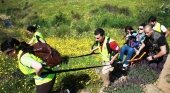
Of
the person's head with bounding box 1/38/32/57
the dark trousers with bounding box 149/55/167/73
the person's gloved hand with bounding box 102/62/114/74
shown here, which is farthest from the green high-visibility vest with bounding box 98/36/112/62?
the person's head with bounding box 1/38/32/57

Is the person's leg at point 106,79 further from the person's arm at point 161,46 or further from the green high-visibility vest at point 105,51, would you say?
the person's arm at point 161,46

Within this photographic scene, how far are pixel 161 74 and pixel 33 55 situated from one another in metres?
4.25

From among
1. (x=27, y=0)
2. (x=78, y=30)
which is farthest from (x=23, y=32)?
(x=27, y=0)

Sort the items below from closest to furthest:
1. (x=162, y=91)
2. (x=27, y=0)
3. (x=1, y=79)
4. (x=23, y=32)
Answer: (x=162, y=91) < (x=1, y=79) < (x=23, y=32) < (x=27, y=0)

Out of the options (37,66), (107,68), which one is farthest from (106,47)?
(37,66)

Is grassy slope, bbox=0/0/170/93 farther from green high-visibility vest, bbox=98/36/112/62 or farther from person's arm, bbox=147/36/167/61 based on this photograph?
person's arm, bbox=147/36/167/61

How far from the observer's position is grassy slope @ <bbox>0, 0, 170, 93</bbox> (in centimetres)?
1453

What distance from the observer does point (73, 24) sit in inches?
1395

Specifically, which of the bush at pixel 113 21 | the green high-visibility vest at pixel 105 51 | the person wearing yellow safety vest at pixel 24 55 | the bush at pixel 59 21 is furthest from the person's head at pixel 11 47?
the bush at pixel 59 21

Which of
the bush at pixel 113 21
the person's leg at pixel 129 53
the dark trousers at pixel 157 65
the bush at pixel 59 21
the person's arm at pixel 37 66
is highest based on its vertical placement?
the person's arm at pixel 37 66

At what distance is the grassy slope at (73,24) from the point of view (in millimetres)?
14531

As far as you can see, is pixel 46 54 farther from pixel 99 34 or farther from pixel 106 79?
pixel 106 79

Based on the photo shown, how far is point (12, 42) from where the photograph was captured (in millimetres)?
9773

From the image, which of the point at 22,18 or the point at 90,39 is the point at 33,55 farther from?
the point at 22,18
